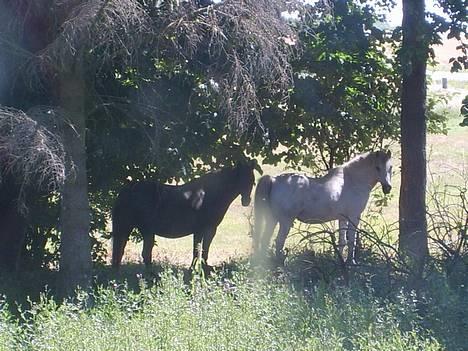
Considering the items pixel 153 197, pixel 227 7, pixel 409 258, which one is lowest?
pixel 409 258

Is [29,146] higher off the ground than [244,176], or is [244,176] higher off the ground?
[244,176]

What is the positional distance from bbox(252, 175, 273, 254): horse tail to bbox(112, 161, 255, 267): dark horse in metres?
0.22

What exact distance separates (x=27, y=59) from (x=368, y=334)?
16.1ft

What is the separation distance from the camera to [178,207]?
1331cm

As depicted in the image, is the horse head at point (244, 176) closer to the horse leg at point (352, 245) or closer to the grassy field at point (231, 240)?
the grassy field at point (231, 240)

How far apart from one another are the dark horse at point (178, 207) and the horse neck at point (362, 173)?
1508mm

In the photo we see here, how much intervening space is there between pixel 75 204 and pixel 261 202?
3405 mm

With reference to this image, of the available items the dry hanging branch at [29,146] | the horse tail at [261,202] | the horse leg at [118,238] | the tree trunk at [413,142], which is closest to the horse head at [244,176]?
the horse tail at [261,202]

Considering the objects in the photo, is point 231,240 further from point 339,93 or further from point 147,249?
point 339,93

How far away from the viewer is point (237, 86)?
10102mm

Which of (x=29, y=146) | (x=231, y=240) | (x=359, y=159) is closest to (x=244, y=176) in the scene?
(x=359, y=159)

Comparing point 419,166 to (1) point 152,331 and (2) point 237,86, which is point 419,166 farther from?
(1) point 152,331

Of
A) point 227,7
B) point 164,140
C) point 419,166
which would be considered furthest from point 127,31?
point 419,166

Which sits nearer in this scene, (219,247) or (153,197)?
(153,197)
